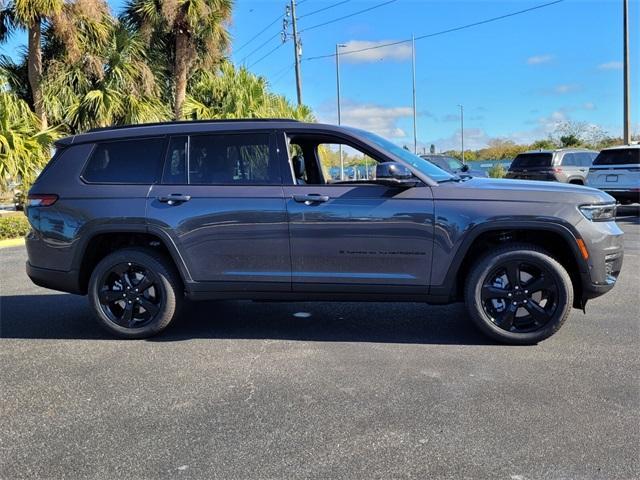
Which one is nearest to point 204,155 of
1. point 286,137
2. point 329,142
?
point 286,137

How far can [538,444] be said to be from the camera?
304 cm

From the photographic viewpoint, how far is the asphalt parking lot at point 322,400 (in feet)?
9.53

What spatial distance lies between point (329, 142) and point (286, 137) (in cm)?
40

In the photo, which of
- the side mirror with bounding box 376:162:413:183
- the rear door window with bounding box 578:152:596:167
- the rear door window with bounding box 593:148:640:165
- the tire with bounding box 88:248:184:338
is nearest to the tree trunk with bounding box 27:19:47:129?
the tire with bounding box 88:248:184:338

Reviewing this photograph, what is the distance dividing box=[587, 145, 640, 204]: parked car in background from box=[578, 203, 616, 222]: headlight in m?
10.1

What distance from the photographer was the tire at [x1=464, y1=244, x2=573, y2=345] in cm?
443

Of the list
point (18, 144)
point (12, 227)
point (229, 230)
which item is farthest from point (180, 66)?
point (229, 230)

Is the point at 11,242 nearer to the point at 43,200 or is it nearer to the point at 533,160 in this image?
the point at 43,200

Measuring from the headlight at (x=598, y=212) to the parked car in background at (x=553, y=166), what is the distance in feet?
41.3

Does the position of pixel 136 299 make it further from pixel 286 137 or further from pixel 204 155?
pixel 286 137

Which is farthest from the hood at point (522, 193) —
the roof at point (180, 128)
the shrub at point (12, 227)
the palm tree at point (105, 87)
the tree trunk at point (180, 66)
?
the tree trunk at point (180, 66)

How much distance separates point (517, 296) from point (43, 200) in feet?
13.4

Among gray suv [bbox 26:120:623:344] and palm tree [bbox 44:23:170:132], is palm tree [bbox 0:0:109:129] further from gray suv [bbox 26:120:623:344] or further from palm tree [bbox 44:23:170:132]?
gray suv [bbox 26:120:623:344]

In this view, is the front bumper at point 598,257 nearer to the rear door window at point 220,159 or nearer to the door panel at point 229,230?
the door panel at point 229,230
